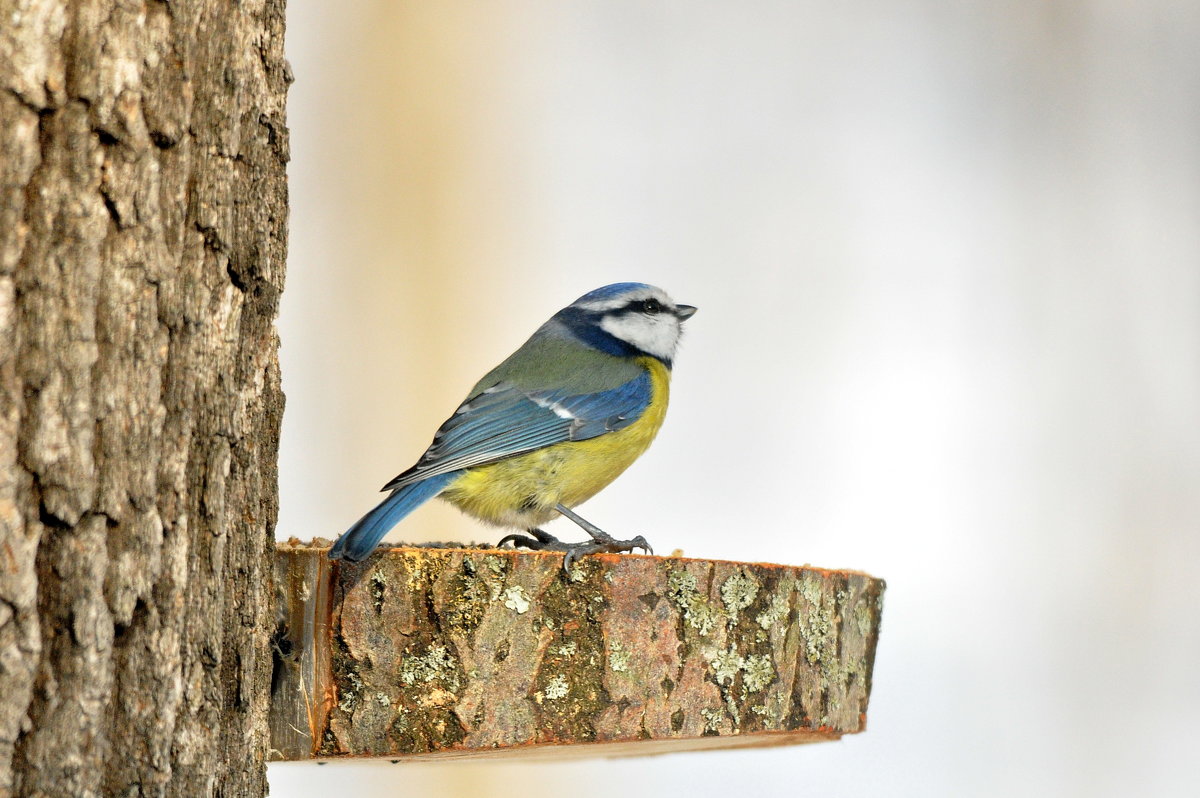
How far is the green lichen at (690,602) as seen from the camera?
1221 millimetres

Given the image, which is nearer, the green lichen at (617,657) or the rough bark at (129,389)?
the rough bark at (129,389)

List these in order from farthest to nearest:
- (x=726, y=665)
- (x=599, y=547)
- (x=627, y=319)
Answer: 1. (x=627, y=319)
2. (x=599, y=547)
3. (x=726, y=665)

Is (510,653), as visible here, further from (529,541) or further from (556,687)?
(529,541)

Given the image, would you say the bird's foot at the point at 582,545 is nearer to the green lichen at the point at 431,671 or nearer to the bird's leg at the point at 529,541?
the bird's leg at the point at 529,541

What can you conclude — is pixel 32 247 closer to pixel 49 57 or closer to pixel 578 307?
pixel 49 57

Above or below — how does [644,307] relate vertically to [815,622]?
above

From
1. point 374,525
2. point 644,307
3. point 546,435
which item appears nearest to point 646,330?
point 644,307

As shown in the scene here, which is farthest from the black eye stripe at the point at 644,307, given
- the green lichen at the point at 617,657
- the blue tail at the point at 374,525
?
the green lichen at the point at 617,657

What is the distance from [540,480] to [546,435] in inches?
2.7

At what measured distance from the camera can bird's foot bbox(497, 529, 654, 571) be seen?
3.89ft

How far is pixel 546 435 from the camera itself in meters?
1.76

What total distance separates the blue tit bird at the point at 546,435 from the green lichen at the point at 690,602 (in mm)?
168

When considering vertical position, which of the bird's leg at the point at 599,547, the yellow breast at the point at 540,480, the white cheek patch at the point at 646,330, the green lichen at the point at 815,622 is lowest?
the green lichen at the point at 815,622

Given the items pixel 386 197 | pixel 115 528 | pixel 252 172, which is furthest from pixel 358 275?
pixel 115 528
